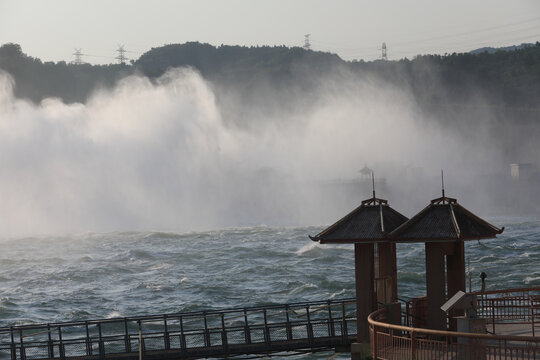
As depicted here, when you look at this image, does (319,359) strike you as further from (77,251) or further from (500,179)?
(500,179)

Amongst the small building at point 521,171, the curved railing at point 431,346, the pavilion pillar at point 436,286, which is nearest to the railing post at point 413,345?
the curved railing at point 431,346

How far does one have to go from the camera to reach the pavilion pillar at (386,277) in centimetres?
2447

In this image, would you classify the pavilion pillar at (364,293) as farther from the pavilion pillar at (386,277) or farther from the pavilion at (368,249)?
the pavilion pillar at (386,277)

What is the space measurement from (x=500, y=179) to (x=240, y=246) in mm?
114388

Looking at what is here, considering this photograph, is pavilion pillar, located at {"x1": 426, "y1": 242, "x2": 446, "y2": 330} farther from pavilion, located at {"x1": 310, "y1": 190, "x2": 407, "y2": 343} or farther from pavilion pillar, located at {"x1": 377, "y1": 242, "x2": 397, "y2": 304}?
pavilion pillar, located at {"x1": 377, "y1": 242, "x2": 397, "y2": 304}

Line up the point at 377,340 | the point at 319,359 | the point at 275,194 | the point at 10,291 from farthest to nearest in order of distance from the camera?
the point at 275,194, the point at 10,291, the point at 319,359, the point at 377,340

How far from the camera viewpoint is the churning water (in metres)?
57.2

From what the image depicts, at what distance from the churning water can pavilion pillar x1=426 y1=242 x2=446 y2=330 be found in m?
18.8

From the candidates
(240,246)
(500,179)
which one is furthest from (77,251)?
(500,179)

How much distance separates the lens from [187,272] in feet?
238

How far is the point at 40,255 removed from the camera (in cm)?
8675

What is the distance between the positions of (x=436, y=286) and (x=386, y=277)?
96.2 inches

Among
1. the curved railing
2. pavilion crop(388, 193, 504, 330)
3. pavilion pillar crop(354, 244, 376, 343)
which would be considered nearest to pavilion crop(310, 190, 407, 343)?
pavilion pillar crop(354, 244, 376, 343)

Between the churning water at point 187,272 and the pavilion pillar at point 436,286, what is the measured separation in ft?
61.8
